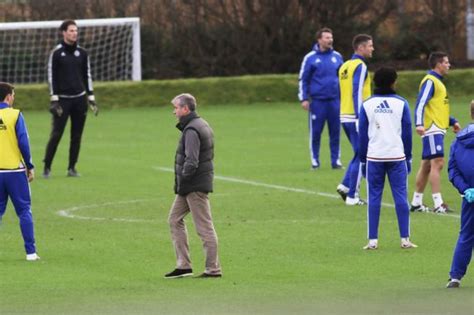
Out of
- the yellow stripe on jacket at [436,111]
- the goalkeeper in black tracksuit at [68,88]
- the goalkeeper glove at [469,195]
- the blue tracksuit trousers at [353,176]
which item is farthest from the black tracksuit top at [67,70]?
the goalkeeper glove at [469,195]

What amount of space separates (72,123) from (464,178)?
11.6 metres

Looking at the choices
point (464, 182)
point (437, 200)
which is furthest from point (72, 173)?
point (464, 182)

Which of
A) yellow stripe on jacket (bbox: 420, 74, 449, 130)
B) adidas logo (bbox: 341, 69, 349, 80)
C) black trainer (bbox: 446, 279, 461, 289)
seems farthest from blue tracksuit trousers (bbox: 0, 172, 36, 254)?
adidas logo (bbox: 341, 69, 349, 80)

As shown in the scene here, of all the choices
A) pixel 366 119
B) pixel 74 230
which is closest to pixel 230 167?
pixel 74 230

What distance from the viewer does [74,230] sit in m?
16.6

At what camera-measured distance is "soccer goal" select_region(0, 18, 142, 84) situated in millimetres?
38719

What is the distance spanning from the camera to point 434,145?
17.2 meters

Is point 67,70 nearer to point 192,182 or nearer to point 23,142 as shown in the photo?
point 23,142

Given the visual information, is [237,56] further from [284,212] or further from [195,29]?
[284,212]

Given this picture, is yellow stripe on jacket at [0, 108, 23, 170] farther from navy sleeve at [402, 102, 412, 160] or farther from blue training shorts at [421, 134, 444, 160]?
blue training shorts at [421, 134, 444, 160]

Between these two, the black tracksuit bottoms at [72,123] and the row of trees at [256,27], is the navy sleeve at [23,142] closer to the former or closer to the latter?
the black tracksuit bottoms at [72,123]

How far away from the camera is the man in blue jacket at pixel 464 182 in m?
11.7

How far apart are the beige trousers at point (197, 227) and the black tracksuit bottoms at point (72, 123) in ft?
31.4

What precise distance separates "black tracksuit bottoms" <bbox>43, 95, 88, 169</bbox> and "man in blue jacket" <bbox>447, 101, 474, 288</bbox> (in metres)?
11.3
